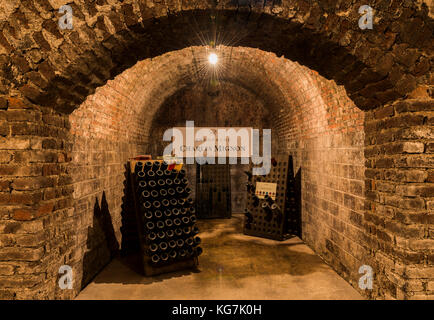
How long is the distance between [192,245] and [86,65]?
270 centimetres

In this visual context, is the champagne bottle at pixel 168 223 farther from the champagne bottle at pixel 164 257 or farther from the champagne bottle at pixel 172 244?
the champagne bottle at pixel 164 257

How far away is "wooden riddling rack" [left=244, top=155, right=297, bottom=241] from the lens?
17.4 feet

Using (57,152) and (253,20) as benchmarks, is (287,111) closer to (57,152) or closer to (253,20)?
(253,20)

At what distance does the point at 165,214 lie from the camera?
3.92 metres

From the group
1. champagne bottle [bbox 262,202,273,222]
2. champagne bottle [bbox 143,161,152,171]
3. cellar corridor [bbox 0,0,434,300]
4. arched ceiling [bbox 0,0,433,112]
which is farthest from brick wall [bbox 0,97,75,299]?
champagne bottle [bbox 262,202,273,222]

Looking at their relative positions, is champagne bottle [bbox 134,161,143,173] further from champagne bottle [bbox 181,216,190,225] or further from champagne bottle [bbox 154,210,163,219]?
champagne bottle [bbox 181,216,190,225]

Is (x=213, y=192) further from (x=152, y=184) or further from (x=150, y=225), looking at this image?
(x=150, y=225)

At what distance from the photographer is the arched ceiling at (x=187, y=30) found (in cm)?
205

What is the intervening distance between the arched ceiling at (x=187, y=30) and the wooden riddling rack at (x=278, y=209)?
10.9ft

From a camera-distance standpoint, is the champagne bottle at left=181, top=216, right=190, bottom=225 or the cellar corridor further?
the champagne bottle at left=181, top=216, right=190, bottom=225

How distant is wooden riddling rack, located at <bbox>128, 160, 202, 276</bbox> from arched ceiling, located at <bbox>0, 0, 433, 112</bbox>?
201 cm

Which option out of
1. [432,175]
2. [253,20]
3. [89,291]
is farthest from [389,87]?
[89,291]

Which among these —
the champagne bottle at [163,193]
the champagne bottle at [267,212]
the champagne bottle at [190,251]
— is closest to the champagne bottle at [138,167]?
the champagne bottle at [163,193]

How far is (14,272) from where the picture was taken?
211 centimetres
